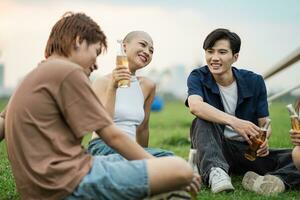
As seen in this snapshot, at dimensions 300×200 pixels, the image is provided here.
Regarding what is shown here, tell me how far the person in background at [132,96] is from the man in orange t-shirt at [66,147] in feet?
3.57

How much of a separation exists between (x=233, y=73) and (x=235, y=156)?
0.73 meters

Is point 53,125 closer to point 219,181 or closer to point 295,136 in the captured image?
point 219,181

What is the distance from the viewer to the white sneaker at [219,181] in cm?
442

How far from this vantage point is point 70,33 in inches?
126

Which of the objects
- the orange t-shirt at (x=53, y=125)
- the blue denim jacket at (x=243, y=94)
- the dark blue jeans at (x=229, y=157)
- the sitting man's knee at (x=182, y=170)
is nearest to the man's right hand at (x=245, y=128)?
the dark blue jeans at (x=229, y=157)

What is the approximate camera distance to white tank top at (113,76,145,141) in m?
4.48

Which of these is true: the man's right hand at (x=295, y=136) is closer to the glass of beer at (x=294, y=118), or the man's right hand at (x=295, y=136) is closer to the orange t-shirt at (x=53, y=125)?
the glass of beer at (x=294, y=118)

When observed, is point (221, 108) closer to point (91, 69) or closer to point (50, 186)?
point (91, 69)

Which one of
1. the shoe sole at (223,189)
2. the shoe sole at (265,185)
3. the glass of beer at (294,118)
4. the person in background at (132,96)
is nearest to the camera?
the glass of beer at (294,118)

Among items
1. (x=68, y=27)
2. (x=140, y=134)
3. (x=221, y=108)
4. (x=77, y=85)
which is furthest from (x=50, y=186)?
(x=221, y=108)

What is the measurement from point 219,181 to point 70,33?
1.87 meters

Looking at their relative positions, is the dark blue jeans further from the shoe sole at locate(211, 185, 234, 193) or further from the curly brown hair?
the curly brown hair

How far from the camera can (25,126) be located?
119 inches

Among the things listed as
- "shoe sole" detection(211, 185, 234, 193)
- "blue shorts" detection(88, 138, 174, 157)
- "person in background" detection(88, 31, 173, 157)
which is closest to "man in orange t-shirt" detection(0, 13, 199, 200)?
"blue shorts" detection(88, 138, 174, 157)
